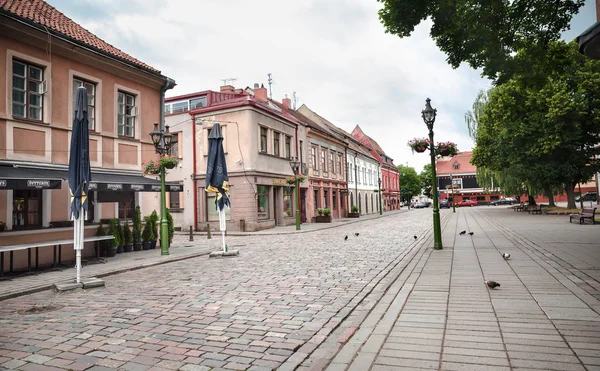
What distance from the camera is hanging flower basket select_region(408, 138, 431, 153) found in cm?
1269

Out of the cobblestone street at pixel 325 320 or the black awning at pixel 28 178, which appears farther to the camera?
the black awning at pixel 28 178

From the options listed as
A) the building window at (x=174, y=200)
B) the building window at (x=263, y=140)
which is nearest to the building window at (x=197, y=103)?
the building window at (x=263, y=140)

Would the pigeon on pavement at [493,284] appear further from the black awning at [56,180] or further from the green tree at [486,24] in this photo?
the black awning at [56,180]

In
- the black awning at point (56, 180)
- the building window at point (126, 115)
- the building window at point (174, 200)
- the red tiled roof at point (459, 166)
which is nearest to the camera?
the black awning at point (56, 180)

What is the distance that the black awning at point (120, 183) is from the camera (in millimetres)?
10906

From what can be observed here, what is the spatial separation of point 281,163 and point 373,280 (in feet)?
66.1

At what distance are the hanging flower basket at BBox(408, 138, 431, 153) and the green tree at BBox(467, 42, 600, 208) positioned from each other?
54.7ft

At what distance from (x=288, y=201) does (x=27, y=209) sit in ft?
60.4

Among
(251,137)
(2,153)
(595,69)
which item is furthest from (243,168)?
(595,69)

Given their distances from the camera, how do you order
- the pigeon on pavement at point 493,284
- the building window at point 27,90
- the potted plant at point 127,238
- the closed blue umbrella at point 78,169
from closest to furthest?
1. the pigeon on pavement at point 493,284
2. the closed blue umbrella at point 78,169
3. the building window at point 27,90
4. the potted plant at point 127,238

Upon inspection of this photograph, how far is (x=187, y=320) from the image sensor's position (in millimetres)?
5035

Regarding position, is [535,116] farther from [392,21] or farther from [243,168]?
[392,21]

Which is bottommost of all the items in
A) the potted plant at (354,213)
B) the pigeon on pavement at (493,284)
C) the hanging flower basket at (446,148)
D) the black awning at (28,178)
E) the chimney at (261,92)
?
the pigeon on pavement at (493,284)

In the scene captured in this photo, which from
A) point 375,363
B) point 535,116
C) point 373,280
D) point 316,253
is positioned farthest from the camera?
point 535,116
